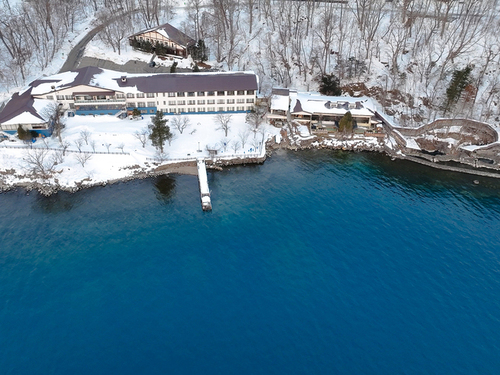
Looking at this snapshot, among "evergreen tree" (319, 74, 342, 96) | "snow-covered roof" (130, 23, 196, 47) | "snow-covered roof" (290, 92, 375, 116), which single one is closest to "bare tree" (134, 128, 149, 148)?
"snow-covered roof" (290, 92, 375, 116)

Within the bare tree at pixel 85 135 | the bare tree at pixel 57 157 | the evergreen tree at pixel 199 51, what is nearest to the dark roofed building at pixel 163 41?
the evergreen tree at pixel 199 51

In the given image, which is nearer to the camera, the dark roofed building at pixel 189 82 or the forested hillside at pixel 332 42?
the dark roofed building at pixel 189 82

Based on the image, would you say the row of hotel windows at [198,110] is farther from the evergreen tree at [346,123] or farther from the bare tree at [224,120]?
the evergreen tree at [346,123]

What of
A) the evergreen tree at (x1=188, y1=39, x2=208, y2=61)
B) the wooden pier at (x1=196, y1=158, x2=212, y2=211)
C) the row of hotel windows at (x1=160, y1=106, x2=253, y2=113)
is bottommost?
the wooden pier at (x1=196, y1=158, x2=212, y2=211)

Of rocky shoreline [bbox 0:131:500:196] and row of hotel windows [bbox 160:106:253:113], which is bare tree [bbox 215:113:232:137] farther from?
rocky shoreline [bbox 0:131:500:196]

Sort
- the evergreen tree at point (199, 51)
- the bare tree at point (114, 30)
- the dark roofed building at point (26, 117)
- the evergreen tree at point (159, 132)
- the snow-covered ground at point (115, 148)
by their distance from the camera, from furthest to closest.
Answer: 1. the bare tree at point (114, 30)
2. the evergreen tree at point (199, 51)
3. the dark roofed building at point (26, 117)
4. the evergreen tree at point (159, 132)
5. the snow-covered ground at point (115, 148)

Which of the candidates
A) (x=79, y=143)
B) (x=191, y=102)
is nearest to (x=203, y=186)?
(x=191, y=102)
